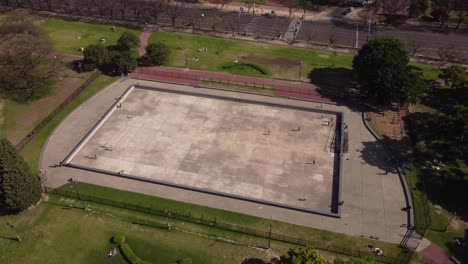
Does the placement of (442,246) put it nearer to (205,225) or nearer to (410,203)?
(410,203)

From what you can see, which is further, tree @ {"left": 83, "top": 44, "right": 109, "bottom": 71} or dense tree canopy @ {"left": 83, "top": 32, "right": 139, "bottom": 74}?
tree @ {"left": 83, "top": 44, "right": 109, "bottom": 71}

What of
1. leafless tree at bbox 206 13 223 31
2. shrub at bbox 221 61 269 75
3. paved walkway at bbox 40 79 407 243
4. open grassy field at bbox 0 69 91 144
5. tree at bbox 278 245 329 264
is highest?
leafless tree at bbox 206 13 223 31

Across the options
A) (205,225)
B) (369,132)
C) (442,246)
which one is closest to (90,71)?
(205,225)

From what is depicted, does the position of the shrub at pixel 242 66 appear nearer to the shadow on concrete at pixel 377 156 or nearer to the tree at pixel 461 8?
the shadow on concrete at pixel 377 156

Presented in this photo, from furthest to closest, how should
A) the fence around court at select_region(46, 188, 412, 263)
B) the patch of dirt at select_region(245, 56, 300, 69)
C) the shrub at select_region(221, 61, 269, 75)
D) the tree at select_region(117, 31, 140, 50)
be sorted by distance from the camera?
the patch of dirt at select_region(245, 56, 300, 69), the shrub at select_region(221, 61, 269, 75), the tree at select_region(117, 31, 140, 50), the fence around court at select_region(46, 188, 412, 263)

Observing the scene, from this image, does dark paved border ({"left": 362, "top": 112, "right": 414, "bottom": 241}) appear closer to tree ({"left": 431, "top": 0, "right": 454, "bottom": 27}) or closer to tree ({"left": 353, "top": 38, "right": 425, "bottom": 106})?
tree ({"left": 353, "top": 38, "right": 425, "bottom": 106})

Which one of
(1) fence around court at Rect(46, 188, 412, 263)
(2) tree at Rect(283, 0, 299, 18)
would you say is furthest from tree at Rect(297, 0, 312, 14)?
(1) fence around court at Rect(46, 188, 412, 263)

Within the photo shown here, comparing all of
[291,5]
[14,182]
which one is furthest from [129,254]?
[291,5]

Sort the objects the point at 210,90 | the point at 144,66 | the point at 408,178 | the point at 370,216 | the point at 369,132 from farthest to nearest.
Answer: the point at 144,66
the point at 210,90
the point at 369,132
the point at 408,178
the point at 370,216
